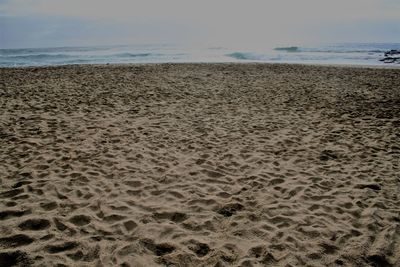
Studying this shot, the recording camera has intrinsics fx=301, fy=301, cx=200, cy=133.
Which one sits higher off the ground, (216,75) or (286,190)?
(216,75)

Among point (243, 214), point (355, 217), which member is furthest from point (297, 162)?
point (243, 214)

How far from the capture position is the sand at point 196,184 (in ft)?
10.9

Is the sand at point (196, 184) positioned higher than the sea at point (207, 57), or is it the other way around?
the sea at point (207, 57)

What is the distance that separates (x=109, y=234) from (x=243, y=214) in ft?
5.62

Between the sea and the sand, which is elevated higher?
the sea

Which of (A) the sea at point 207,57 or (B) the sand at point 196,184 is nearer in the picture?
(B) the sand at point 196,184

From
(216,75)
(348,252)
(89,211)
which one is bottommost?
(348,252)

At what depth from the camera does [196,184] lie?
15.6ft

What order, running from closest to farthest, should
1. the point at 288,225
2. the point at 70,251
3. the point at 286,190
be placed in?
1. the point at 70,251
2. the point at 288,225
3. the point at 286,190

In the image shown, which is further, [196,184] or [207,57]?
[207,57]

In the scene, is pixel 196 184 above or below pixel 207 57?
below

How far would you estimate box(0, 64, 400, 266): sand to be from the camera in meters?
3.31

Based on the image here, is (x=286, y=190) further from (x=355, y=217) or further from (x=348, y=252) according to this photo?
(x=348, y=252)

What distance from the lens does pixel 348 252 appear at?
3.35m
